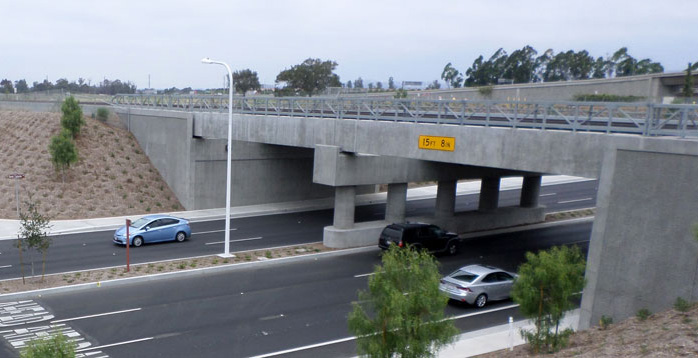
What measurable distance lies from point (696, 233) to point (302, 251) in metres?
15.9

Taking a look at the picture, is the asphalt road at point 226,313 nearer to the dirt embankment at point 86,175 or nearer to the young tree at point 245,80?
the dirt embankment at point 86,175

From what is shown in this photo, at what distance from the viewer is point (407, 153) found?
24.1 m

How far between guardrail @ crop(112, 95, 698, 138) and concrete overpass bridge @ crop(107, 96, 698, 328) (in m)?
0.07

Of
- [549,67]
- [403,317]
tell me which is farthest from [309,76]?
[403,317]

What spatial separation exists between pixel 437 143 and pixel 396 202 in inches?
266

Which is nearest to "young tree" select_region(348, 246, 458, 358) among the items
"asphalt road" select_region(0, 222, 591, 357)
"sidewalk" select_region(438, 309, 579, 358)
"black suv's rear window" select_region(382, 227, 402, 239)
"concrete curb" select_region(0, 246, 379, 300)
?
"sidewalk" select_region(438, 309, 579, 358)

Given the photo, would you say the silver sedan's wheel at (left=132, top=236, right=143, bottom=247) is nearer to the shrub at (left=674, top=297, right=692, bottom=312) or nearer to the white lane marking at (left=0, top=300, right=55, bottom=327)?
the white lane marking at (left=0, top=300, right=55, bottom=327)

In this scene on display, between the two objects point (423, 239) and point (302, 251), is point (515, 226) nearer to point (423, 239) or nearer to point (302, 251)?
point (423, 239)

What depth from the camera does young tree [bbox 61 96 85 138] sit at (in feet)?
121

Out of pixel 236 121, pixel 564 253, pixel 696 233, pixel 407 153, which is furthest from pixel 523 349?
pixel 236 121

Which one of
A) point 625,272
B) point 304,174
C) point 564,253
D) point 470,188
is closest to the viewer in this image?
point 564,253

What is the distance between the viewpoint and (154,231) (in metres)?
26.6

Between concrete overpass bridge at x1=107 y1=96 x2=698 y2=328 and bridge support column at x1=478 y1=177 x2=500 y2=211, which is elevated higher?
concrete overpass bridge at x1=107 y1=96 x2=698 y2=328

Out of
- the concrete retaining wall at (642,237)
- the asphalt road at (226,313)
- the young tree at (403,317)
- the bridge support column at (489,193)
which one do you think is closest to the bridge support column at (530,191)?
the bridge support column at (489,193)
